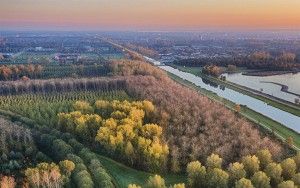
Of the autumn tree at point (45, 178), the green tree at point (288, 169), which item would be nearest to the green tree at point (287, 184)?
the green tree at point (288, 169)

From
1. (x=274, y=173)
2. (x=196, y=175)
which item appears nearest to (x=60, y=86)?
(x=196, y=175)

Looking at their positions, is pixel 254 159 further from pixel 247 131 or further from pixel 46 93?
pixel 46 93

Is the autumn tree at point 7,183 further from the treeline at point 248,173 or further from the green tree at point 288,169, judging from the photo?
the green tree at point 288,169

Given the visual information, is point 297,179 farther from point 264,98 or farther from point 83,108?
point 264,98

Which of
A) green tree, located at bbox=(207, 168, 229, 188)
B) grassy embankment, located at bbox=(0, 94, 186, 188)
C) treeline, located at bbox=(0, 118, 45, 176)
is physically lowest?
grassy embankment, located at bbox=(0, 94, 186, 188)

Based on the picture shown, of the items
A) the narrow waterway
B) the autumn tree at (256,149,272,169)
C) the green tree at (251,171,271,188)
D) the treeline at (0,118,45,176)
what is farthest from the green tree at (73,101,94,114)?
the green tree at (251,171,271,188)

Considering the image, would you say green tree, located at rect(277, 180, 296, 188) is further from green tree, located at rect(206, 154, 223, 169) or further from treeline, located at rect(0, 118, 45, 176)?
treeline, located at rect(0, 118, 45, 176)
